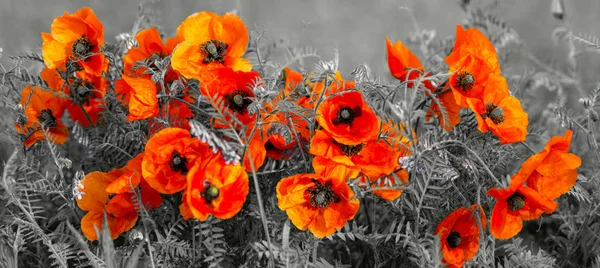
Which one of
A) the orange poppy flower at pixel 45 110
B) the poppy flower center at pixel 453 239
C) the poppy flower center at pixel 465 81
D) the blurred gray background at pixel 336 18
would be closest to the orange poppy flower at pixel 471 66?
the poppy flower center at pixel 465 81

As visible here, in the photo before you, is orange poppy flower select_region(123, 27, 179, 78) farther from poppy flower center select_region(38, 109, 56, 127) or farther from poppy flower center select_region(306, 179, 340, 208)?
poppy flower center select_region(306, 179, 340, 208)

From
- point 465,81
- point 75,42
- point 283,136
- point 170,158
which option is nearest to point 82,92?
point 75,42

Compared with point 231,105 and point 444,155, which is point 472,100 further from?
point 231,105

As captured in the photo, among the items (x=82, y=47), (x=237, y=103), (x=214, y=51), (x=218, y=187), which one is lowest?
(x=218, y=187)

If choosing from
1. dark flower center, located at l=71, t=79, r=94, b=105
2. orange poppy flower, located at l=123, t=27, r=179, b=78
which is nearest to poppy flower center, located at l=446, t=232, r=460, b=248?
orange poppy flower, located at l=123, t=27, r=179, b=78

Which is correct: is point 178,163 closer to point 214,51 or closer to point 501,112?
point 214,51

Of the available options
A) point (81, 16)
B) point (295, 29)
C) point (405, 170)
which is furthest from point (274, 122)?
point (295, 29)
